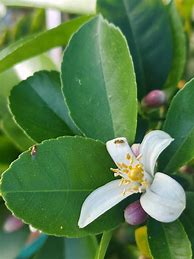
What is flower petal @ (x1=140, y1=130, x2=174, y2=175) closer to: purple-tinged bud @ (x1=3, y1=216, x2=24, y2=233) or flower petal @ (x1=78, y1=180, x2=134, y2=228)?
flower petal @ (x1=78, y1=180, x2=134, y2=228)

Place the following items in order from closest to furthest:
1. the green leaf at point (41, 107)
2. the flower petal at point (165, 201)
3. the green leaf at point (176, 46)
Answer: the flower petal at point (165, 201) < the green leaf at point (41, 107) < the green leaf at point (176, 46)

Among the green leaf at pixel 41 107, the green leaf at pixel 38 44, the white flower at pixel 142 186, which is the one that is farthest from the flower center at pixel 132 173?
the green leaf at pixel 38 44

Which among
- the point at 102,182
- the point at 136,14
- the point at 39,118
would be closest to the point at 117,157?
the point at 102,182

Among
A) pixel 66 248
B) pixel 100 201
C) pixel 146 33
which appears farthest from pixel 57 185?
pixel 146 33

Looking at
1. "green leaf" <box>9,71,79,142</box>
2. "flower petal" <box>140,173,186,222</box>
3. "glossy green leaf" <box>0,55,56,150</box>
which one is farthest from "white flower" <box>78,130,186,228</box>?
"glossy green leaf" <box>0,55,56,150</box>

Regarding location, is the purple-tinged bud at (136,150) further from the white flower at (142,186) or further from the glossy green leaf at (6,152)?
the glossy green leaf at (6,152)

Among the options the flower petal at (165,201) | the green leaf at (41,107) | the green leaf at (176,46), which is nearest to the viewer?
the flower petal at (165,201)

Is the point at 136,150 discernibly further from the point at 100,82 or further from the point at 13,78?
the point at 13,78
